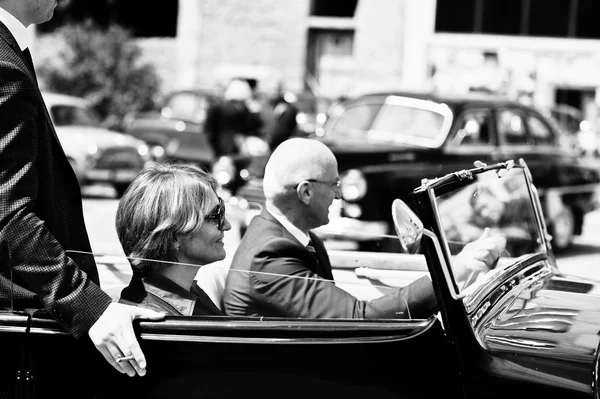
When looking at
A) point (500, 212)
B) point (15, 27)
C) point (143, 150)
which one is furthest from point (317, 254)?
point (143, 150)

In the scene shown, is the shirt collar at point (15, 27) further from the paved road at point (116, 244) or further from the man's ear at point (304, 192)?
the man's ear at point (304, 192)

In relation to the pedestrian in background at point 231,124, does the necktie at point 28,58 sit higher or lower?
higher

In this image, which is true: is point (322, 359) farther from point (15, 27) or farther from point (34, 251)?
point (15, 27)

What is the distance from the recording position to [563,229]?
10164mm

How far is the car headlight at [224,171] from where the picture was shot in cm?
952

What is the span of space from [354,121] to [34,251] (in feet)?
26.0

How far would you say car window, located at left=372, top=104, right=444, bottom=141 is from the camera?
9.41 m

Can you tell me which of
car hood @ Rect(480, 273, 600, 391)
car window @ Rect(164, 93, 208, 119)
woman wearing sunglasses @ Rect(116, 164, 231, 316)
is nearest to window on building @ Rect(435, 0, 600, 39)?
car window @ Rect(164, 93, 208, 119)

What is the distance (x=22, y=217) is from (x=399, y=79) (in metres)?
24.3

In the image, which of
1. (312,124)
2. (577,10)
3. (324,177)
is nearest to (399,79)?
(577,10)

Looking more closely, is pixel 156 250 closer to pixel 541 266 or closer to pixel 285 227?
pixel 285 227

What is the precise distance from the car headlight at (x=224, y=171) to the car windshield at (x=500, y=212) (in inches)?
210

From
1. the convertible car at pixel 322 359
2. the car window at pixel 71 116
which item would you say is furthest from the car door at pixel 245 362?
the car window at pixel 71 116

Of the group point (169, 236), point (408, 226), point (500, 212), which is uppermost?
point (408, 226)
